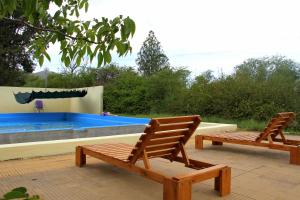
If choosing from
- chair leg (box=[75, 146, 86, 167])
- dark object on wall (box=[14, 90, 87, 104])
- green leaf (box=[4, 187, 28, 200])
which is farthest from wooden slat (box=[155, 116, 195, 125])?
dark object on wall (box=[14, 90, 87, 104])

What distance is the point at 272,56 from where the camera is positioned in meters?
26.8

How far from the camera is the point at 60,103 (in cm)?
1841

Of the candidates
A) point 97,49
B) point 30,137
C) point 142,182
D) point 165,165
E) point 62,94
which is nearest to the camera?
point 97,49

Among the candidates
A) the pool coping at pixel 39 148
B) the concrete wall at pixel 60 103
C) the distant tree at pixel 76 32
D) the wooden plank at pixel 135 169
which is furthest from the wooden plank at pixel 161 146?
the concrete wall at pixel 60 103

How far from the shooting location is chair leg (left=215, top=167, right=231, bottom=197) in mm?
3490

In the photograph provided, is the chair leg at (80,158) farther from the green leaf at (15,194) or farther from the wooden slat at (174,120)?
the green leaf at (15,194)

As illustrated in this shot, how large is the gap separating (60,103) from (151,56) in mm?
19929

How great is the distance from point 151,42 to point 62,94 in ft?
74.8

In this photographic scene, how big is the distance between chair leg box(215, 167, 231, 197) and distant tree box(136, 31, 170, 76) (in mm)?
33383

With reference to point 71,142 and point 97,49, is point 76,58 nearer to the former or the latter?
point 97,49

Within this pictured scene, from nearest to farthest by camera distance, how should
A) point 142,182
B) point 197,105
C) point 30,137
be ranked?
point 142,182
point 30,137
point 197,105

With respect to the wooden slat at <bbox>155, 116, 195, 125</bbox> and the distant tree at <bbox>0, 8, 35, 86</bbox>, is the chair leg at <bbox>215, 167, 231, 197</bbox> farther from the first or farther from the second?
the distant tree at <bbox>0, 8, 35, 86</bbox>

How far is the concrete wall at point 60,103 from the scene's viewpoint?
1611cm

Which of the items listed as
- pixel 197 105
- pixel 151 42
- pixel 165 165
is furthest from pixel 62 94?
pixel 151 42
